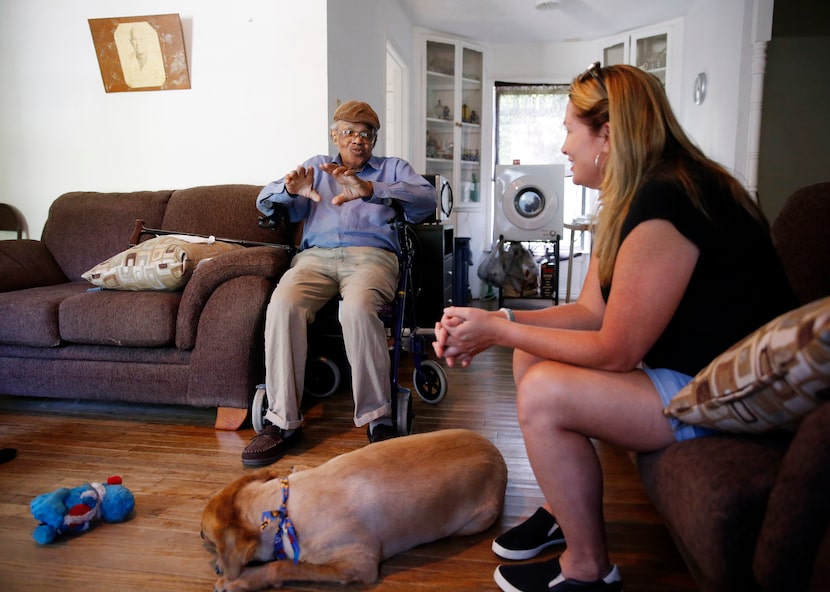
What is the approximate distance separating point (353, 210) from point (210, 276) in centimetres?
65

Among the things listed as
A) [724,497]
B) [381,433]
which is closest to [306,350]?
[381,433]

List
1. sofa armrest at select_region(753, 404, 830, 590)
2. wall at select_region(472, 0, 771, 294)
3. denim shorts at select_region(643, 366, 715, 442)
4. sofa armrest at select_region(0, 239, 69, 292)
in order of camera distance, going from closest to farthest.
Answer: sofa armrest at select_region(753, 404, 830, 590) → denim shorts at select_region(643, 366, 715, 442) → sofa armrest at select_region(0, 239, 69, 292) → wall at select_region(472, 0, 771, 294)

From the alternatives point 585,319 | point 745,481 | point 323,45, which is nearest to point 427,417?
point 585,319

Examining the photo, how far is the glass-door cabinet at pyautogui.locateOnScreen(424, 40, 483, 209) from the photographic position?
231 inches

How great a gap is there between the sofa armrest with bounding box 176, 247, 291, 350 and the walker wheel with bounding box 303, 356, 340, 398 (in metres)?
0.43

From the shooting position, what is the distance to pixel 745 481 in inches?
31.4

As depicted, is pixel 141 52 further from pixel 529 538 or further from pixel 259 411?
pixel 529 538

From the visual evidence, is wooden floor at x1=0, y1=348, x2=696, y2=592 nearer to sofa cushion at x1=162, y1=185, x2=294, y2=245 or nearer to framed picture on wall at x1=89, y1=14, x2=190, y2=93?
sofa cushion at x1=162, y1=185, x2=294, y2=245

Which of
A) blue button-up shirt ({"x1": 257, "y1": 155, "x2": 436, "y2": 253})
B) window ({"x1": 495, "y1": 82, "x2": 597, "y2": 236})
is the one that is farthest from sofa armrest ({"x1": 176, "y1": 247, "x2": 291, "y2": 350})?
window ({"x1": 495, "y1": 82, "x2": 597, "y2": 236})

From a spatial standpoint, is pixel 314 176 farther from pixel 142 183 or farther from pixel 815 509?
pixel 815 509

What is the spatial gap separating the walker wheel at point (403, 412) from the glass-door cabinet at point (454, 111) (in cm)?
404

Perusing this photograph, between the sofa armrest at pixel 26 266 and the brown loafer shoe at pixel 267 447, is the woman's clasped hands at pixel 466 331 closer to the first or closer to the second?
the brown loafer shoe at pixel 267 447

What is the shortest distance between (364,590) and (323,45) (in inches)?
110

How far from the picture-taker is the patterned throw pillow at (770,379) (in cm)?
71
